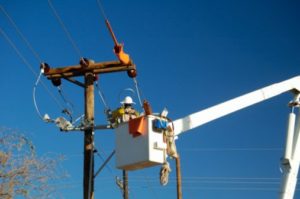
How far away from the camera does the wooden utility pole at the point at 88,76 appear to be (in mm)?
12023

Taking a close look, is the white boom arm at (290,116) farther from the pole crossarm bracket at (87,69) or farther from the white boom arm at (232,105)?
the pole crossarm bracket at (87,69)

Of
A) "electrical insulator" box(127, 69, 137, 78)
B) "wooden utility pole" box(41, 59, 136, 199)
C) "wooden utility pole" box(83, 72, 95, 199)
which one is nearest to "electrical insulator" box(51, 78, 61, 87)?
"wooden utility pole" box(41, 59, 136, 199)

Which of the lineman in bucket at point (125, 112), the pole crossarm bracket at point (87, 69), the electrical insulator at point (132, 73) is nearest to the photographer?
the lineman in bucket at point (125, 112)

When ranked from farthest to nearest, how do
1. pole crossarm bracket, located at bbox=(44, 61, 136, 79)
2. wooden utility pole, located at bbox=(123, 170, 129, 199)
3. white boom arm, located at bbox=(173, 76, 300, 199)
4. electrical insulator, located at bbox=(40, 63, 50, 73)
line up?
1. wooden utility pole, located at bbox=(123, 170, 129, 199)
2. electrical insulator, located at bbox=(40, 63, 50, 73)
3. pole crossarm bracket, located at bbox=(44, 61, 136, 79)
4. white boom arm, located at bbox=(173, 76, 300, 199)

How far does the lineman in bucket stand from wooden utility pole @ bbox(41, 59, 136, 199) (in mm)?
1650

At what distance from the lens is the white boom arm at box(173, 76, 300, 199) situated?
10656 mm

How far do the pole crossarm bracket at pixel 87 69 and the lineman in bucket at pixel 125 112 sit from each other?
6.20 feet

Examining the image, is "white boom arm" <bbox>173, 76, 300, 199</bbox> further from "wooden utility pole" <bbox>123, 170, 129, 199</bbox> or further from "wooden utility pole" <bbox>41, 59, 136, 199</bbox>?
"wooden utility pole" <bbox>123, 170, 129, 199</bbox>

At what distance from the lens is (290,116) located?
11766 millimetres

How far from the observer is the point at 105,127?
465 inches

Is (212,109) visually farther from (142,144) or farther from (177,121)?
(142,144)

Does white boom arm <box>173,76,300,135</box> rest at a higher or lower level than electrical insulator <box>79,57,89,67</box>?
lower

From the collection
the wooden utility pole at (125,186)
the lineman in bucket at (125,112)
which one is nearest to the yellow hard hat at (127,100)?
the lineman in bucket at (125,112)

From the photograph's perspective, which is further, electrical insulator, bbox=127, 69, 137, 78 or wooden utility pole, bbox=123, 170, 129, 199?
wooden utility pole, bbox=123, 170, 129, 199
